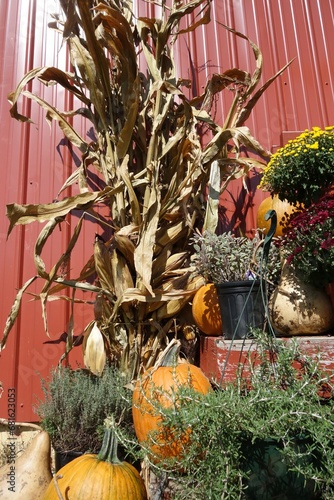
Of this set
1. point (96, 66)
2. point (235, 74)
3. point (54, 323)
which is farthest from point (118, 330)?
point (235, 74)

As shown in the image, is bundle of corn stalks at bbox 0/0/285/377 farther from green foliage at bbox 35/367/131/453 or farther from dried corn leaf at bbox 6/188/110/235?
green foliage at bbox 35/367/131/453

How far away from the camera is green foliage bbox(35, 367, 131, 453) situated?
6.61 ft

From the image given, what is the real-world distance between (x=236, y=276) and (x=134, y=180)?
Answer: 3.18ft

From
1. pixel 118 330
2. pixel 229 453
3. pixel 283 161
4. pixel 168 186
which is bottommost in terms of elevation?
pixel 229 453

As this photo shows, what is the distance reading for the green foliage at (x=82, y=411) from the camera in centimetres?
202

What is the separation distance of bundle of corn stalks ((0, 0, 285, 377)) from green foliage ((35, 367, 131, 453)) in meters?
0.19

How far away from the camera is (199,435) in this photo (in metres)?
1.24

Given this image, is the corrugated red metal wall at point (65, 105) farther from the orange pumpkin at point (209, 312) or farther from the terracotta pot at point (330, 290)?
the terracotta pot at point (330, 290)

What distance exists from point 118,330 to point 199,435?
1.27 metres

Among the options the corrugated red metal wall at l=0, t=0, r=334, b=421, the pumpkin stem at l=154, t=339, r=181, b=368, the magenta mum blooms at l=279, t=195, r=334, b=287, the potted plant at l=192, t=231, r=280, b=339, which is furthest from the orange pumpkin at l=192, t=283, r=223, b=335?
the corrugated red metal wall at l=0, t=0, r=334, b=421

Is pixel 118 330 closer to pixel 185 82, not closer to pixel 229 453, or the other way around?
pixel 229 453

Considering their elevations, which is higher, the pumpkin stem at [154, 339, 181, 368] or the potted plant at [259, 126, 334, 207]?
the potted plant at [259, 126, 334, 207]

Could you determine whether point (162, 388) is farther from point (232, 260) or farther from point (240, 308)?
point (232, 260)

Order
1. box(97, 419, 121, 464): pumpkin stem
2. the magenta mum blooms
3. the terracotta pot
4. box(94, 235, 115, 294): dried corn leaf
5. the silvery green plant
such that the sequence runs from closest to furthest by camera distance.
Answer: box(97, 419, 121, 464): pumpkin stem, the magenta mum blooms, the terracotta pot, the silvery green plant, box(94, 235, 115, 294): dried corn leaf
